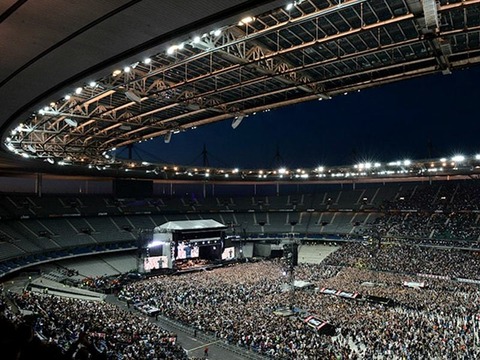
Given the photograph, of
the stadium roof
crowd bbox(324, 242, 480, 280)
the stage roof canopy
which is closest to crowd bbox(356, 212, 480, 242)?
crowd bbox(324, 242, 480, 280)

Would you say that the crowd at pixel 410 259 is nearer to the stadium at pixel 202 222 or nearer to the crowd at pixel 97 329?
the stadium at pixel 202 222

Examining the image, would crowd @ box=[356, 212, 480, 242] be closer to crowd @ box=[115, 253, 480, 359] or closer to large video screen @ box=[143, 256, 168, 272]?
crowd @ box=[115, 253, 480, 359]

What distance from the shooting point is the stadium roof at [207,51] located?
5641 millimetres

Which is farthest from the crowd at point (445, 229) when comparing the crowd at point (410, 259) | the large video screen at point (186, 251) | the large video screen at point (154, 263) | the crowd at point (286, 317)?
the large video screen at point (154, 263)

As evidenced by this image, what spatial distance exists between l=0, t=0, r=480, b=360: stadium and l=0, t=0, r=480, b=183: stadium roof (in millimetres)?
53

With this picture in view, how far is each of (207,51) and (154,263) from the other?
36.6 meters

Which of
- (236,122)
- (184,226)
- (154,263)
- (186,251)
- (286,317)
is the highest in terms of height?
(236,122)

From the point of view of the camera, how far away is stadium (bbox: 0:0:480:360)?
6520 millimetres

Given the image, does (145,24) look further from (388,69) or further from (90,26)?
(388,69)

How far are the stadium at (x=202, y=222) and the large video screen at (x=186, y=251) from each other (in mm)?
199

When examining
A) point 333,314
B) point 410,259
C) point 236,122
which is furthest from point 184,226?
point 236,122

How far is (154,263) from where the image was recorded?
42938 millimetres

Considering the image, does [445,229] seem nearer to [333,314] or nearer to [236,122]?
[333,314]

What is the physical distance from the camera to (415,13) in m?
8.63
